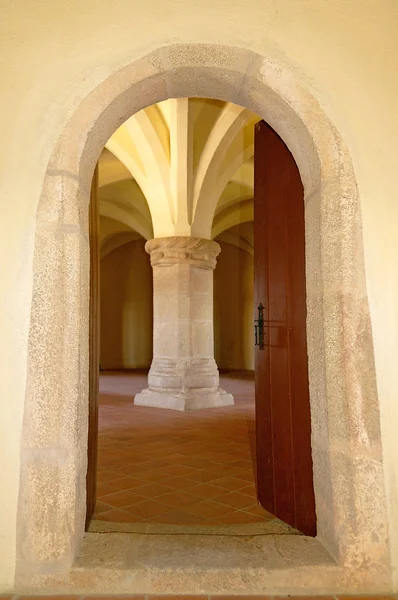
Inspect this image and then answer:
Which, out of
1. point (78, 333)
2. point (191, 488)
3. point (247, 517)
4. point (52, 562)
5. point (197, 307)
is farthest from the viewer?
point (197, 307)

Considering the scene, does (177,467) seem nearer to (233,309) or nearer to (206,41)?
(206,41)

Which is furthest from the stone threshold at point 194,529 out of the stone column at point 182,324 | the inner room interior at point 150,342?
the stone column at point 182,324

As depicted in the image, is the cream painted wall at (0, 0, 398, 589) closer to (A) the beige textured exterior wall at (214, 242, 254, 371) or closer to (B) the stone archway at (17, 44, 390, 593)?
(B) the stone archway at (17, 44, 390, 593)

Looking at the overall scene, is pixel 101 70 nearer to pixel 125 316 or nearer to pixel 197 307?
pixel 197 307

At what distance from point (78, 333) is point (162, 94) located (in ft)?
4.52

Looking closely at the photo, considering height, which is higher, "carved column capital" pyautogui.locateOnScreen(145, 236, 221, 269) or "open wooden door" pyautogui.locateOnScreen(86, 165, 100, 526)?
"carved column capital" pyautogui.locateOnScreen(145, 236, 221, 269)

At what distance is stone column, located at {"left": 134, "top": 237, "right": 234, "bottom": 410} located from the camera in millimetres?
7206

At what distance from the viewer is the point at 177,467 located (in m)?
3.92

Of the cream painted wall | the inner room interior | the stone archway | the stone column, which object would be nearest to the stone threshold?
the inner room interior

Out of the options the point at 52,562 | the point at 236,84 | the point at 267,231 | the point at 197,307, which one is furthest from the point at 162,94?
the point at 197,307

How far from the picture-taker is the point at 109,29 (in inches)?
85.7

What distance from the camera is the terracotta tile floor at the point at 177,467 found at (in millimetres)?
2895

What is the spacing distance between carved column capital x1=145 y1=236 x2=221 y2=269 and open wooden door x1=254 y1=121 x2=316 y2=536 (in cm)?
425

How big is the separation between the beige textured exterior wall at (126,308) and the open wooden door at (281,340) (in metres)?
13.1
